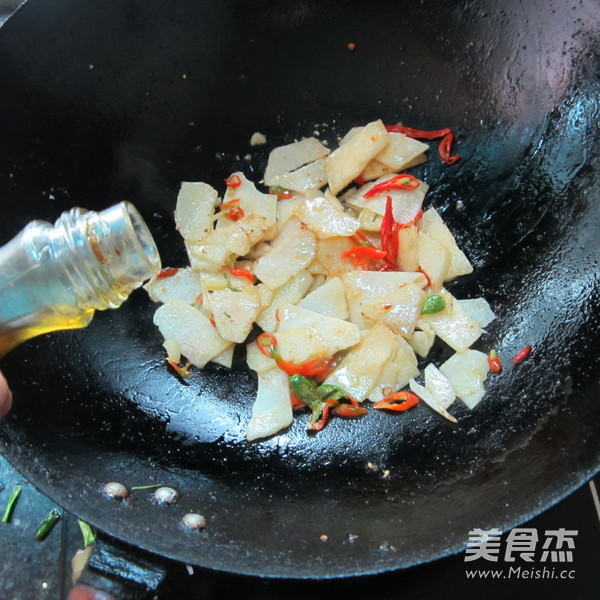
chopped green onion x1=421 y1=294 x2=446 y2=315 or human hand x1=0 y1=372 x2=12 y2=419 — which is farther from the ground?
human hand x1=0 y1=372 x2=12 y2=419

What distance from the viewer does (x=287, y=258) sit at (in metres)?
1.71

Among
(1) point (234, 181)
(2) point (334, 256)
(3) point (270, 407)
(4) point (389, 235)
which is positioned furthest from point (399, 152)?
(3) point (270, 407)

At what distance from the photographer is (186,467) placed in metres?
1.47

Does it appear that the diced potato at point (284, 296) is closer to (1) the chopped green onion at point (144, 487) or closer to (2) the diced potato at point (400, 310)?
(2) the diced potato at point (400, 310)

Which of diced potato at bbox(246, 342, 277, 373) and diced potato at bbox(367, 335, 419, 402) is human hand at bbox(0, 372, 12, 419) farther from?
diced potato at bbox(367, 335, 419, 402)

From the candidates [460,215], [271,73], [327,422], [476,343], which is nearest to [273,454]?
[327,422]

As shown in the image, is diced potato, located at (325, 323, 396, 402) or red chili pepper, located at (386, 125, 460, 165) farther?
red chili pepper, located at (386, 125, 460, 165)

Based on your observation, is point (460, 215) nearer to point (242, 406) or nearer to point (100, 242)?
point (242, 406)

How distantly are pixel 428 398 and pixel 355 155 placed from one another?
0.68m

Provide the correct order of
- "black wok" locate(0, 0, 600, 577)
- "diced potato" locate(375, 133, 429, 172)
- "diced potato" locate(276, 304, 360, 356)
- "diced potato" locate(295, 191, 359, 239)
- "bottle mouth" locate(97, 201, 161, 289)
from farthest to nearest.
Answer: "diced potato" locate(375, 133, 429, 172) → "diced potato" locate(295, 191, 359, 239) → "diced potato" locate(276, 304, 360, 356) → "black wok" locate(0, 0, 600, 577) → "bottle mouth" locate(97, 201, 161, 289)

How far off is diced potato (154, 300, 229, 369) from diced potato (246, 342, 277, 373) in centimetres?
6

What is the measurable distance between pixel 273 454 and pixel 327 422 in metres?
0.15

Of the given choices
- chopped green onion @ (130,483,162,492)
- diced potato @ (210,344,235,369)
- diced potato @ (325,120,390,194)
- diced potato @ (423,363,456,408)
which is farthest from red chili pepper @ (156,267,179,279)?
diced potato @ (423,363,456,408)

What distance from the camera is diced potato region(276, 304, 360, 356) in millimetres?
1604
